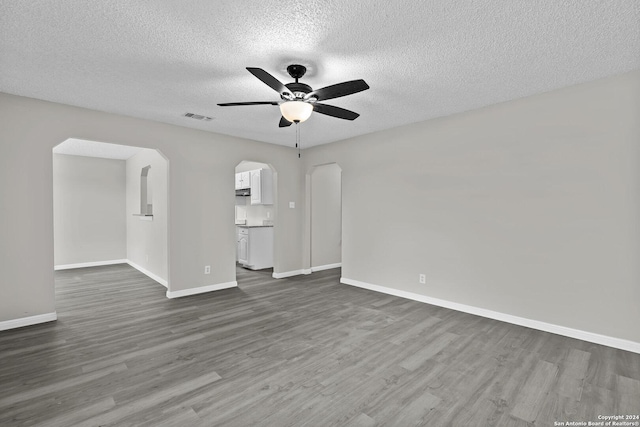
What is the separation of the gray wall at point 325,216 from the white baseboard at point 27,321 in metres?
4.06

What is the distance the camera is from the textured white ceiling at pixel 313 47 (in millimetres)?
1876

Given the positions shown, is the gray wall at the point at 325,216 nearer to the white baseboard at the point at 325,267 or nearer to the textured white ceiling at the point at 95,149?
the white baseboard at the point at 325,267

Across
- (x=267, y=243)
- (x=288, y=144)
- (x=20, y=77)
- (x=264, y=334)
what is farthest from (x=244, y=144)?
(x=264, y=334)

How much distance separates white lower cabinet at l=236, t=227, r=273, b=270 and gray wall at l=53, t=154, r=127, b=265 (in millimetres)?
3210

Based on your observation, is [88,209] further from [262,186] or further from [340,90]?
[340,90]

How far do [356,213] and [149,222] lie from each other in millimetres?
4018

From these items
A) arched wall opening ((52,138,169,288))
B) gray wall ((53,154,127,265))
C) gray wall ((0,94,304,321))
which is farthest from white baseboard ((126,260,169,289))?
gray wall ((0,94,304,321))

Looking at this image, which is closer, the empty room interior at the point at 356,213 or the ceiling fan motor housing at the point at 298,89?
the empty room interior at the point at 356,213

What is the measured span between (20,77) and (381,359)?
13.6 feet

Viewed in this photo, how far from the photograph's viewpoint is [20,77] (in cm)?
277

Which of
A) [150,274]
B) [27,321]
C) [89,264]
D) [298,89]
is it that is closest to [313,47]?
[298,89]

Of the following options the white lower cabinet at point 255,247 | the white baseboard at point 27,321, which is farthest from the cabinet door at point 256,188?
the white baseboard at point 27,321

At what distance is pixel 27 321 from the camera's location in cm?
328

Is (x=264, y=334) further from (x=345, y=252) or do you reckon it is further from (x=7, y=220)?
(x=7, y=220)
